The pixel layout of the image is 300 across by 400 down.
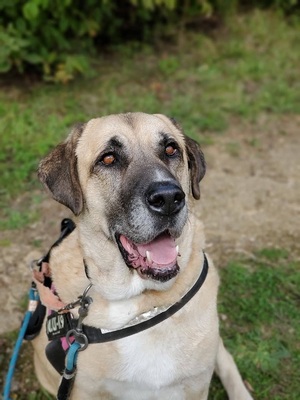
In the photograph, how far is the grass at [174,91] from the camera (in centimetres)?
534

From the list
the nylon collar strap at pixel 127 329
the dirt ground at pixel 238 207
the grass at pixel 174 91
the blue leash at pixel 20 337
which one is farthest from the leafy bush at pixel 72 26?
the nylon collar strap at pixel 127 329

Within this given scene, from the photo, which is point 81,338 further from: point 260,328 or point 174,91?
point 174,91

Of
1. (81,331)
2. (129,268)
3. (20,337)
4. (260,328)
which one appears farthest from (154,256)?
(260,328)

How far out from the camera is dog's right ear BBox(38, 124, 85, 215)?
2.69 meters

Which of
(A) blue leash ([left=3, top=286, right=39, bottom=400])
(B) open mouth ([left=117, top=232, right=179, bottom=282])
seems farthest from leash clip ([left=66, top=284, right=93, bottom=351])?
(A) blue leash ([left=3, top=286, right=39, bottom=400])

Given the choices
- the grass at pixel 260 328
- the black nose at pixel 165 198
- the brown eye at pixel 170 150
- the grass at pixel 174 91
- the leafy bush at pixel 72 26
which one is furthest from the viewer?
the leafy bush at pixel 72 26

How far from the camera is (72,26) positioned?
5906mm

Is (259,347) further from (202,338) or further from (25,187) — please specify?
(25,187)

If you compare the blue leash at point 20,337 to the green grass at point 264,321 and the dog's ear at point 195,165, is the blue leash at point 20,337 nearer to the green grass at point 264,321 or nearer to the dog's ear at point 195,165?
the dog's ear at point 195,165

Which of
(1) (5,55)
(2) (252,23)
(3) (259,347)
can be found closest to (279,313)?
(3) (259,347)

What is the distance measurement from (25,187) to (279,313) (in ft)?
7.99

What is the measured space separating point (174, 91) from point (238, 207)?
6.70 ft

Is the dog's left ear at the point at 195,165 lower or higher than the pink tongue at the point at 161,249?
higher

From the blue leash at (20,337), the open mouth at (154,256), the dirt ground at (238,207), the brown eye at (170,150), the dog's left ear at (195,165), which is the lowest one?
the dirt ground at (238,207)
